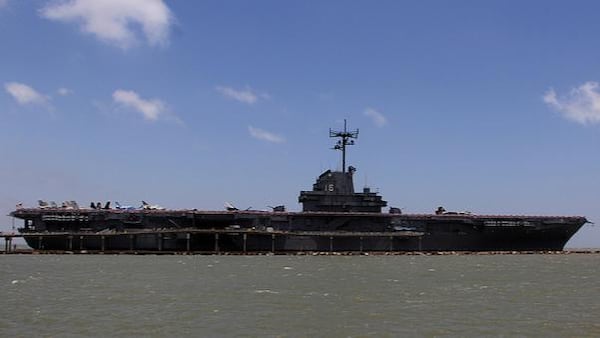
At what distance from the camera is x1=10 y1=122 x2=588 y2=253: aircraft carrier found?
65.8 m

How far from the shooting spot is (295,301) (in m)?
29.9

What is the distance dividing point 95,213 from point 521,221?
43.4 metres

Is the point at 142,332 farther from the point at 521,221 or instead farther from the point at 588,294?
the point at 521,221

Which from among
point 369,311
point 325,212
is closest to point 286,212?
point 325,212

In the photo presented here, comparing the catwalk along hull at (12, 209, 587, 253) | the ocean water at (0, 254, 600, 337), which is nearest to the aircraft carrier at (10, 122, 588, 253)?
the catwalk along hull at (12, 209, 587, 253)

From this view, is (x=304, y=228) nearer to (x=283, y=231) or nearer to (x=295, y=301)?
(x=283, y=231)

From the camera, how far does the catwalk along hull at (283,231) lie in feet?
215

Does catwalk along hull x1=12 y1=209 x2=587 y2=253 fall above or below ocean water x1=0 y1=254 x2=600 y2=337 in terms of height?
above

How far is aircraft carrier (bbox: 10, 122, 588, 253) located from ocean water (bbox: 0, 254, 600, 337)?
16.0m

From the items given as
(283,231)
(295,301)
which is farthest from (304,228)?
(295,301)

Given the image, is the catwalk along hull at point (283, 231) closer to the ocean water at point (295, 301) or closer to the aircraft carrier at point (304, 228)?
the aircraft carrier at point (304, 228)

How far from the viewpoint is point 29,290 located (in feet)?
112

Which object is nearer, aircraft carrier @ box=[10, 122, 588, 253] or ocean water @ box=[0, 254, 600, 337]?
ocean water @ box=[0, 254, 600, 337]

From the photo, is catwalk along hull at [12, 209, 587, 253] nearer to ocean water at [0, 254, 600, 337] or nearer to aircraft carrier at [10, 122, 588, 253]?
aircraft carrier at [10, 122, 588, 253]
